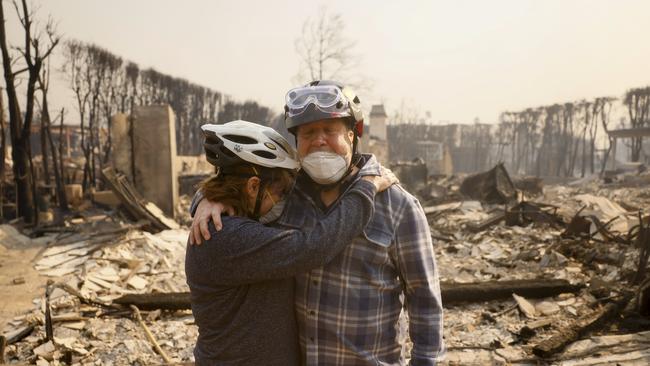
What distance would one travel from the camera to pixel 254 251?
5.65 ft

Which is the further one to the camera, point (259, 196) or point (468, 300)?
point (468, 300)

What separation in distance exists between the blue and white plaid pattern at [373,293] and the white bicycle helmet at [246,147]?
310mm

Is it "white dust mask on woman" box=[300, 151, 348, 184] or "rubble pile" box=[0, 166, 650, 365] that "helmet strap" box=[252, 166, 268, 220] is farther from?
"rubble pile" box=[0, 166, 650, 365]

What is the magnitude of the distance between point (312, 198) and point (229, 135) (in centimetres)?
55

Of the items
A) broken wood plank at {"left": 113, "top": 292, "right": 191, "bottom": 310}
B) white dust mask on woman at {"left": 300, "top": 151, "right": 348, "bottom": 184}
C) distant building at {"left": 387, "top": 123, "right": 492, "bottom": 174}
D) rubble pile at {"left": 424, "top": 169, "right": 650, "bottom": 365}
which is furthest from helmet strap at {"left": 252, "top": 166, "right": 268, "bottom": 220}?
distant building at {"left": 387, "top": 123, "right": 492, "bottom": 174}

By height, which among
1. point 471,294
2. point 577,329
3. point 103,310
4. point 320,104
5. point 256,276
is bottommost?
point 103,310

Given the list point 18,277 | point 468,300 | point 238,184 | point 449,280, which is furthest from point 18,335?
Answer: point 449,280

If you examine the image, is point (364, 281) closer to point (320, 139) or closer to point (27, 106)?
point (320, 139)

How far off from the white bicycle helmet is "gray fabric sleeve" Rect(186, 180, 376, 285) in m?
0.32

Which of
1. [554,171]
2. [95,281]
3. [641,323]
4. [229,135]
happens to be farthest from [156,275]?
[554,171]

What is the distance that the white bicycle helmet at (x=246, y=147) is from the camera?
199 cm

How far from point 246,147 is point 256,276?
0.64 metres

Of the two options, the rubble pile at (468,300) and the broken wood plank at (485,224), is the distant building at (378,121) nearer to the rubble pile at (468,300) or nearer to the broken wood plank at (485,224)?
the broken wood plank at (485,224)

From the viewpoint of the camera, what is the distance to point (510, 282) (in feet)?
22.2
